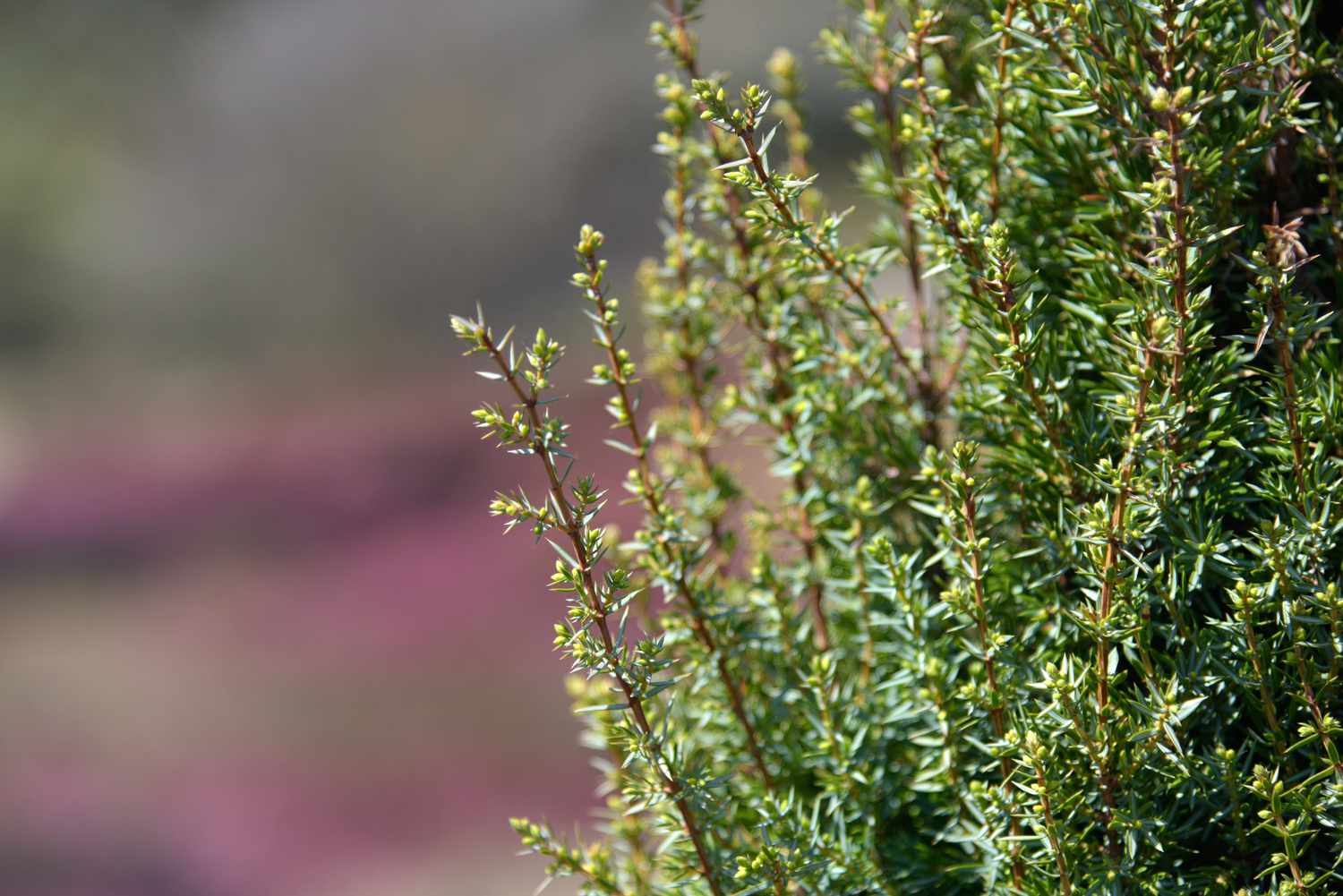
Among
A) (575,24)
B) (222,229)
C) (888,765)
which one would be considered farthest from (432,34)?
(888,765)

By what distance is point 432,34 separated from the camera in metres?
2.46

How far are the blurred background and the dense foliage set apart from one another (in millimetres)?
1272

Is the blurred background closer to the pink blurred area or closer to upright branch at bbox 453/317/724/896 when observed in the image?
the pink blurred area

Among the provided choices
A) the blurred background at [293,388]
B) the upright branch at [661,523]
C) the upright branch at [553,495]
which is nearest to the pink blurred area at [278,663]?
the blurred background at [293,388]

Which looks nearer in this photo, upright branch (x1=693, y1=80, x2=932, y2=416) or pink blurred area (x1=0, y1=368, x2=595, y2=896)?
upright branch (x1=693, y1=80, x2=932, y2=416)

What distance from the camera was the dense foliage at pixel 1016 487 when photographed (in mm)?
392

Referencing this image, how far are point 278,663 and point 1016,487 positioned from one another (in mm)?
1749

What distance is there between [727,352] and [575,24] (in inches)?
A: 82.7

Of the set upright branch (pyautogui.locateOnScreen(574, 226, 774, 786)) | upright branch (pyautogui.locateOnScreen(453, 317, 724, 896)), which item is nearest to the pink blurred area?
upright branch (pyautogui.locateOnScreen(574, 226, 774, 786))

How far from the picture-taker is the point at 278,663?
192 cm

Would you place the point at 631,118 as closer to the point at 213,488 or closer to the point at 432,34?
the point at 432,34

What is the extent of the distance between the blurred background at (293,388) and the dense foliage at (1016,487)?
4.17ft

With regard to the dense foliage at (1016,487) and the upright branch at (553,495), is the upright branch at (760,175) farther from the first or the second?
the upright branch at (553,495)

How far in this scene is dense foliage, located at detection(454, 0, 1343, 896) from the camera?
1.29ft
